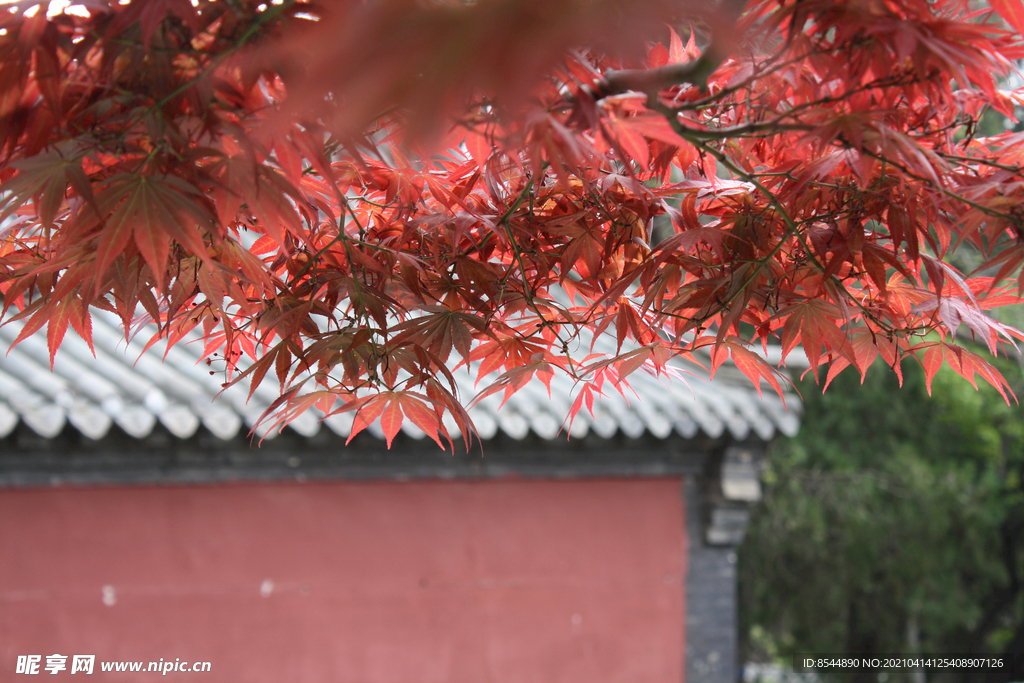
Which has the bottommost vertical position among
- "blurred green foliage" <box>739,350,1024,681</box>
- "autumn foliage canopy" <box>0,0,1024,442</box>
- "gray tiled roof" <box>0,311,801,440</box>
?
"blurred green foliage" <box>739,350,1024,681</box>

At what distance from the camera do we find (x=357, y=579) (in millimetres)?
2574

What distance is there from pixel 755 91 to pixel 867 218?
0.18 m

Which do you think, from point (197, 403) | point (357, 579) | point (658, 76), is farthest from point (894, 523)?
point (658, 76)

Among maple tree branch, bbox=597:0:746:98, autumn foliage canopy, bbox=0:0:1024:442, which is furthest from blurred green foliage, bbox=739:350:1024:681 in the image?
maple tree branch, bbox=597:0:746:98

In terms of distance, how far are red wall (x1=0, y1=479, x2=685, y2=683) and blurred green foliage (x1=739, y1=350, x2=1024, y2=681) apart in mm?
2949

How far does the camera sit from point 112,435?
2.22m

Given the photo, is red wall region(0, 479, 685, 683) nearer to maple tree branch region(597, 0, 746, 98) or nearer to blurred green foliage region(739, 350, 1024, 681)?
maple tree branch region(597, 0, 746, 98)

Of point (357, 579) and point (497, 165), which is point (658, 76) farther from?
point (357, 579)

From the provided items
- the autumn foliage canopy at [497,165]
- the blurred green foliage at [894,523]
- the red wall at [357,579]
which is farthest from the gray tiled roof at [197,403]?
the blurred green foliage at [894,523]

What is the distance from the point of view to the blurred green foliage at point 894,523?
5.26m

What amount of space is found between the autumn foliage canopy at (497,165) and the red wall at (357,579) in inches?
61.0

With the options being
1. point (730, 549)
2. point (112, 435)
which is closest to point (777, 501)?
point (730, 549)

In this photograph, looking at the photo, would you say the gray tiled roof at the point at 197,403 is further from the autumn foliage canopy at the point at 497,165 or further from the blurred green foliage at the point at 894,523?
the blurred green foliage at the point at 894,523

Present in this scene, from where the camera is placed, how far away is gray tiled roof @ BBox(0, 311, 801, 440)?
6.67ft
